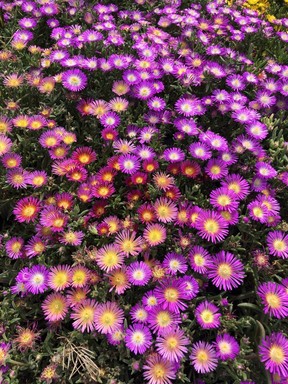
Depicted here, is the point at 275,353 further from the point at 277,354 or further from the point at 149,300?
the point at 149,300

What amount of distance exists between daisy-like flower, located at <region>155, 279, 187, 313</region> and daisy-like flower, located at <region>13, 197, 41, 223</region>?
89cm

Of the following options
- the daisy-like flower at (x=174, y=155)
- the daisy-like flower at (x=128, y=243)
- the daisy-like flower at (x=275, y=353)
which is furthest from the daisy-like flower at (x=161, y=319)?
the daisy-like flower at (x=174, y=155)

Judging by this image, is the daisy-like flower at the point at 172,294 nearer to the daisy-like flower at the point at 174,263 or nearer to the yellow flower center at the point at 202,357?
the daisy-like flower at the point at 174,263

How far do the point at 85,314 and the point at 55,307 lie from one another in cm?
17

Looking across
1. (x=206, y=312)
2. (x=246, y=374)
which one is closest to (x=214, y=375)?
(x=246, y=374)

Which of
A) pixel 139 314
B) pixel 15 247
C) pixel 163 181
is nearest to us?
pixel 139 314

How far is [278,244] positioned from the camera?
228 cm

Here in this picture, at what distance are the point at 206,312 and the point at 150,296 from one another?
32 centimetres

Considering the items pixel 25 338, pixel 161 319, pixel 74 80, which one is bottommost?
pixel 25 338

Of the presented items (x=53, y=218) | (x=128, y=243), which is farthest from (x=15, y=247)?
(x=128, y=243)

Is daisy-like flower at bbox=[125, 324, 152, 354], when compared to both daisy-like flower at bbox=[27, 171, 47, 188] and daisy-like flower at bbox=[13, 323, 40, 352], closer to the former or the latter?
daisy-like flower at bbox=[13, 323, 40, 352]

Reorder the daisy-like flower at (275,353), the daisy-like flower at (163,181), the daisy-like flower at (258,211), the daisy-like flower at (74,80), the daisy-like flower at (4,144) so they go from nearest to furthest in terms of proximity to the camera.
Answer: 1. the daisy-like flower at (275,353)
2. the daisy-like flower at (258,211)
3. the daisy-like flower at (163,181)
4. the daisy-like flower at (4,144)
5. the daisy-like flower at (74,80)

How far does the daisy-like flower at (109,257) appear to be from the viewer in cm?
212

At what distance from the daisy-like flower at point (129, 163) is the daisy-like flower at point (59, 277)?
738mm
